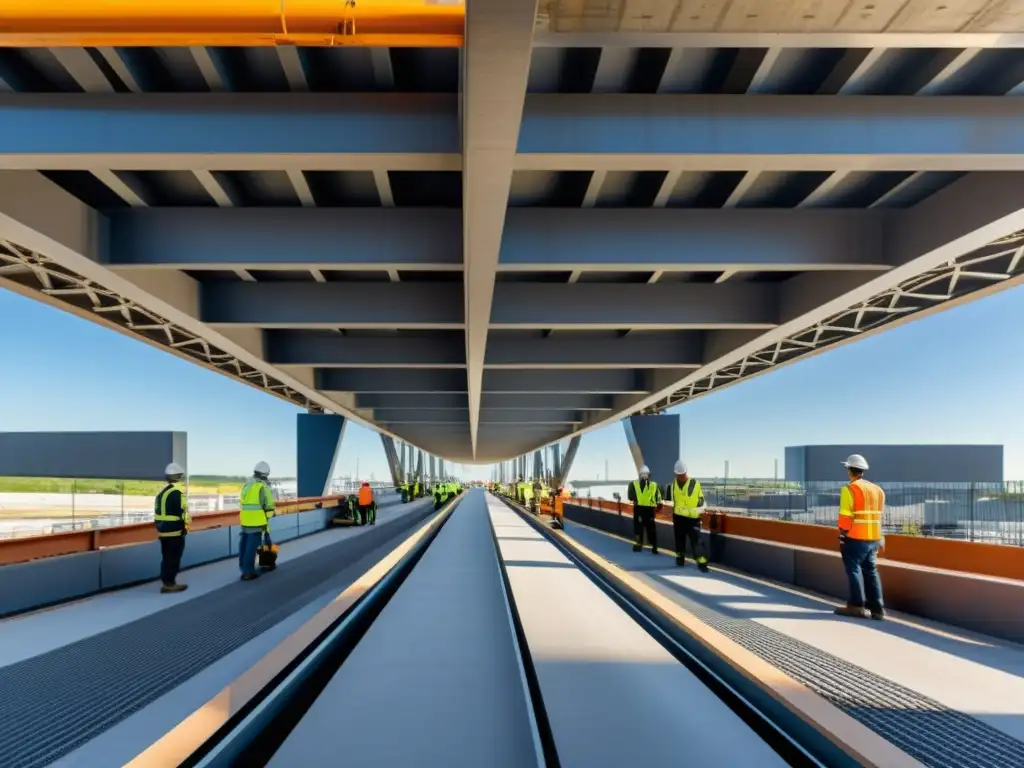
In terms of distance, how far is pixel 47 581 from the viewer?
9109mm

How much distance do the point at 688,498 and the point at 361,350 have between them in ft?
28.0

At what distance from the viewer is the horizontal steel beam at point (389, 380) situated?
20625 mm

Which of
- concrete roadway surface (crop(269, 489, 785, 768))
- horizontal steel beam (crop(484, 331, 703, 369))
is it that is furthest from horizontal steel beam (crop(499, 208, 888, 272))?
horizontal steel beam (crop(484, 331, 703, 369))

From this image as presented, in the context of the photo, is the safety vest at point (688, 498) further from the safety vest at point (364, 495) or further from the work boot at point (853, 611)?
the safety vest at point (364, 495)

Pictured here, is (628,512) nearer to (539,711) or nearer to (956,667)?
(956,667)

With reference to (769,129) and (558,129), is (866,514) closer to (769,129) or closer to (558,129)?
(769,129)

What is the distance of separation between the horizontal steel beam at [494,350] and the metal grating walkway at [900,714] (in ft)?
33.7

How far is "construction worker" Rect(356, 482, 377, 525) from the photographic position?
82.1 ft

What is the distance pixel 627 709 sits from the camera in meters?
4.87

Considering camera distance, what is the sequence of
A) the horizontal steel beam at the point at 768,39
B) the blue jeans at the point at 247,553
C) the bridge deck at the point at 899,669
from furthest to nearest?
the blue jeans at the point at 247,553
the horizontal steel beam at the point at 768,39
the bridge deck at the point at 899,669

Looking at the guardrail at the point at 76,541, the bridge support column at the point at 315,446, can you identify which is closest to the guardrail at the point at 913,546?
the guardrail at the point at 76,541

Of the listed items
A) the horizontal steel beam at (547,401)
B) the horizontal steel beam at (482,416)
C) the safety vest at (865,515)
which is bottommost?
the safety vest at (865,515)

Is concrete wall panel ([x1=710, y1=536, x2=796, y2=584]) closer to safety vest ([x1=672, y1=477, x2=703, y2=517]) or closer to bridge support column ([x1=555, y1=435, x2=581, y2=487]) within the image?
safety vest ([x1=672, y1=477, x2=703, y2=517])

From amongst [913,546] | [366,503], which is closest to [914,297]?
[913,546]
